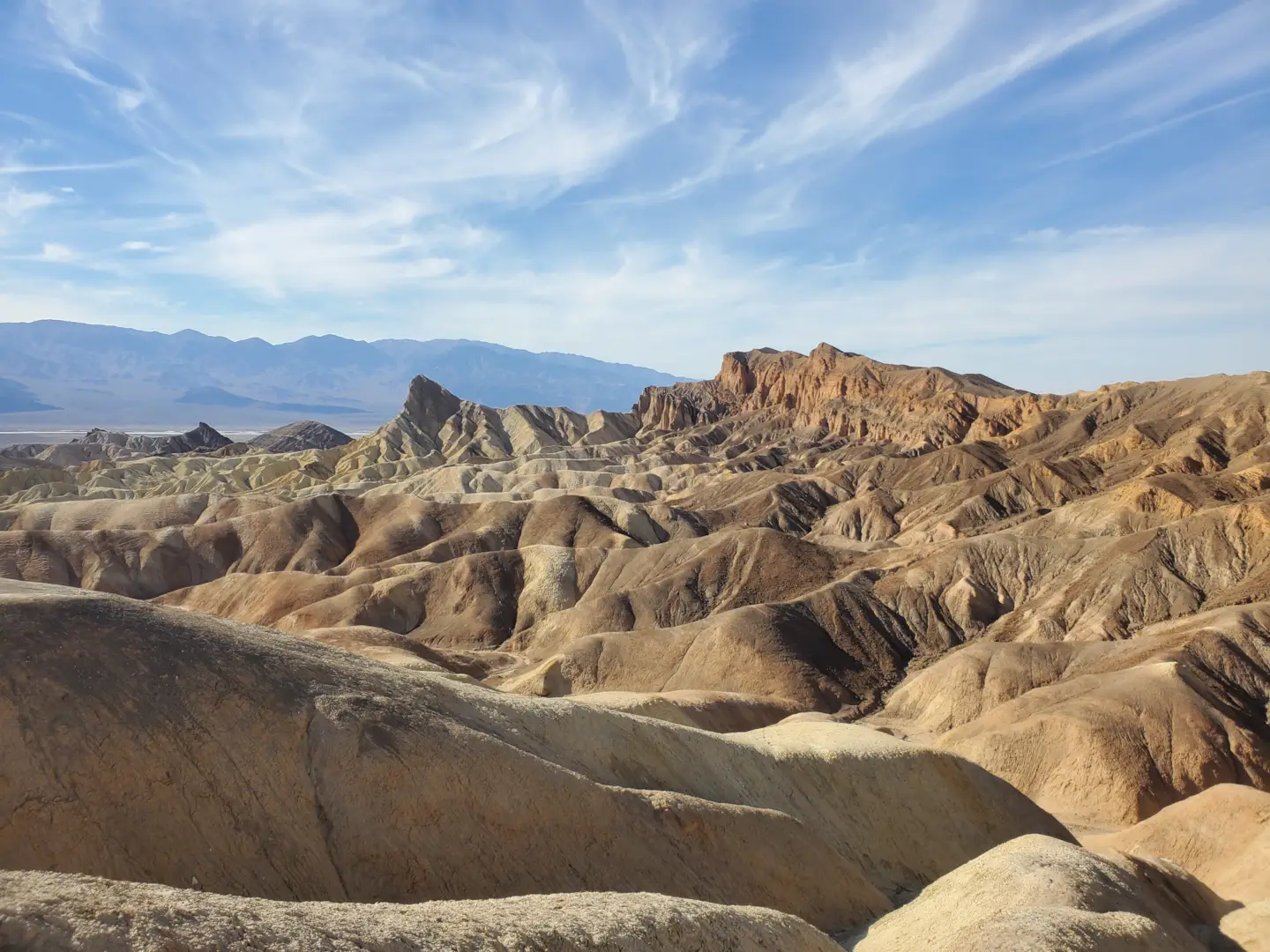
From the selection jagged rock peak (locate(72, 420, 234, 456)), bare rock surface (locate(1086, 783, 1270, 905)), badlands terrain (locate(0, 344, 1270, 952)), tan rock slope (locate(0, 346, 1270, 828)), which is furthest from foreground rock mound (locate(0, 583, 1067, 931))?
jagged rock peak (locate(72, 420, 234, 456))

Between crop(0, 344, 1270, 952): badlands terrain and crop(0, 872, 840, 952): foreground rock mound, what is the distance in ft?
0.16

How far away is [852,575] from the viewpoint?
7112 cm

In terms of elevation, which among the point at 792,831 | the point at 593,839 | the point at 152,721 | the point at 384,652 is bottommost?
the point at 384,652

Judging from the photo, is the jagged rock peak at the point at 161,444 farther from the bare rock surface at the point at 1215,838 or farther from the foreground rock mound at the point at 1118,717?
the bare rock surface at the point at 1215,838

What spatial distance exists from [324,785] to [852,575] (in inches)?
2281

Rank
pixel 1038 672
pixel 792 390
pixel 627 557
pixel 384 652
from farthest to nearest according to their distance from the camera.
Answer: pixel 792 390
pixel 627 557
pixel 1038 672
pixel 384 652

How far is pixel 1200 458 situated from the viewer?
9125 centimetres

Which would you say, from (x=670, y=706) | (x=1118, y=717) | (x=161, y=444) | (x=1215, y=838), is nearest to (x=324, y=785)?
(x=670, y=706)

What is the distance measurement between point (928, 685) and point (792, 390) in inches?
5043

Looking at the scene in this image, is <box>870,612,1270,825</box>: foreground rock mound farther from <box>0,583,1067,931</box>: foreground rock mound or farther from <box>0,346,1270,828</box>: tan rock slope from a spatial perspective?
<box>0,583,1067,931</box>: foreground rock mound

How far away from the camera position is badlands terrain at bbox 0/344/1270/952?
15398mm

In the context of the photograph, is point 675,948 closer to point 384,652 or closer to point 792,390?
point 384,652

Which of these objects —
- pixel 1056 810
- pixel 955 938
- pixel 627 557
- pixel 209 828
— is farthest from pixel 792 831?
pixel 627 557

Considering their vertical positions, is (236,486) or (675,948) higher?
(675,948)
